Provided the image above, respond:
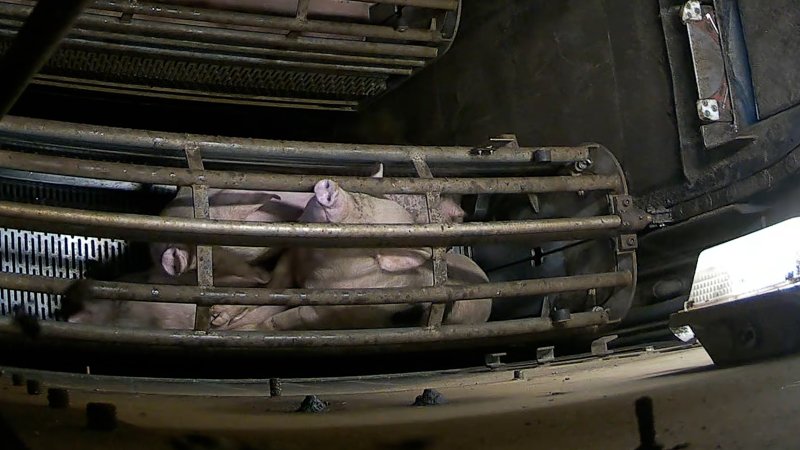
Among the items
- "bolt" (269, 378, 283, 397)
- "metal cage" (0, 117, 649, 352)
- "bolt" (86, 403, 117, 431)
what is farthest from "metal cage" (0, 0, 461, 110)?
"bolt" (86, 403, 117, 431)

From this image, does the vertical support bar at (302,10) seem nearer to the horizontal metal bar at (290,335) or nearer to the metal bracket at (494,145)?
the metal bracket at (494,145)

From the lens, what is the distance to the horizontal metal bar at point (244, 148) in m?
1.64

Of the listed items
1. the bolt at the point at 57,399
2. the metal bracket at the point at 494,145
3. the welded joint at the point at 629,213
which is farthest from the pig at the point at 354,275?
the bolt at the point at 57,399

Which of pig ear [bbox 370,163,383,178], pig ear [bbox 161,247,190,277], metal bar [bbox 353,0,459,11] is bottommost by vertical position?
pig ear [bbox 161,247,190,277]

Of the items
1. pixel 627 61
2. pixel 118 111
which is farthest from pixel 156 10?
pixel 627 61

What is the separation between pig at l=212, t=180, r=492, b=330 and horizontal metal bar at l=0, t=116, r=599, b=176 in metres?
0.10

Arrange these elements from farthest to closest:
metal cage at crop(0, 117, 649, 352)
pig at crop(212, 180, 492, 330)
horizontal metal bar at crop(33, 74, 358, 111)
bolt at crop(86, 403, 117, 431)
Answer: horizontal metal bar at crop(33, 74, 358, 111) → pig at crop(212, 180, 492, 330) → metal cage at crop(0, 117, 649, 352) → bolt at crop(86, 403, 117, 431)

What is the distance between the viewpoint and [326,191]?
1.76m

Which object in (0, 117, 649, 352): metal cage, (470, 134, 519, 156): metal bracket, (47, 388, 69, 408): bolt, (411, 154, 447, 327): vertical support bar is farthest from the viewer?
(470, 134, 519, 156): metal bracket

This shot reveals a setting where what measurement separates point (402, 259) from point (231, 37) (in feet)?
2.27

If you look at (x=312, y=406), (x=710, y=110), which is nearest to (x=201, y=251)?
(x=312, y=406)

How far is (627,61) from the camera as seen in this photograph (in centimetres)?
231

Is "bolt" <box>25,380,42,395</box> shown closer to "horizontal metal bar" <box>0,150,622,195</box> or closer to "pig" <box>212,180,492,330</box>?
"horizontal metal bar" <box>0,150,622,195</box>

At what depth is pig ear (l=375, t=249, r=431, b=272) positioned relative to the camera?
6.41 ft
